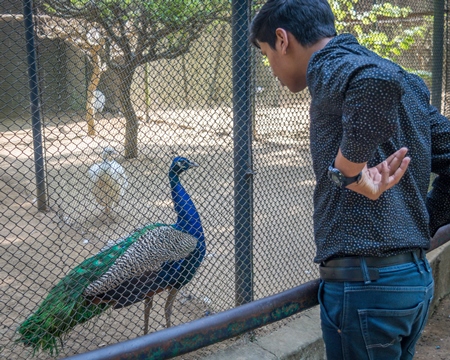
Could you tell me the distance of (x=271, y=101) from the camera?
10.7 ft

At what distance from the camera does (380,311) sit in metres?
1.34

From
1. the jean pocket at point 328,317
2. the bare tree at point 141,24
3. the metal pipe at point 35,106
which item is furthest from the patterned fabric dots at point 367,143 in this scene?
the metal pipe at point 35,106

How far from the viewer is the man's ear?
54.1 inches

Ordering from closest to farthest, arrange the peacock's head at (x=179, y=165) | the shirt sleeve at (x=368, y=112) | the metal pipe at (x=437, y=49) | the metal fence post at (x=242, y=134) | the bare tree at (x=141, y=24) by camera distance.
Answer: the shirt sleeve at (x=368, y=112), the metal fence post at (x=242, y=134), the bare tree at (x=141, y=24), the peacock's head at (x=179, y=165), the metal pipe at (x=437, y=49)

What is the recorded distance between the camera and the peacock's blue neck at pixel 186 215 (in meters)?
3.46

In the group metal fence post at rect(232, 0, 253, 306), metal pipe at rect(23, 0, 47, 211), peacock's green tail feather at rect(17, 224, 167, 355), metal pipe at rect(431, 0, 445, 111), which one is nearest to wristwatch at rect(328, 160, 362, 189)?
metal fence post at rect(232, 0, 253, 306)

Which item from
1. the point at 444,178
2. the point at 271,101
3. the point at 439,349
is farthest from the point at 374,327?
the point at 439,349

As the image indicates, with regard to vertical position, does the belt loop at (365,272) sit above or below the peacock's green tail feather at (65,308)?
above

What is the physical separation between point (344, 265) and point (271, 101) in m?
2.01

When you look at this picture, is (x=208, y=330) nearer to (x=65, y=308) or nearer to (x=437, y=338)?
Answer: (x=65, y=308)

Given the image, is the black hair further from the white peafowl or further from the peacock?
the white peafowl

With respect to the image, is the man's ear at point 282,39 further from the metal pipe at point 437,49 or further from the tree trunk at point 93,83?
the metal pipe at point 437,49

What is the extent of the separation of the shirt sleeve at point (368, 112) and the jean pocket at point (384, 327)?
46 cm

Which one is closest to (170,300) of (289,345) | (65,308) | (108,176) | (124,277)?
(124,277)
